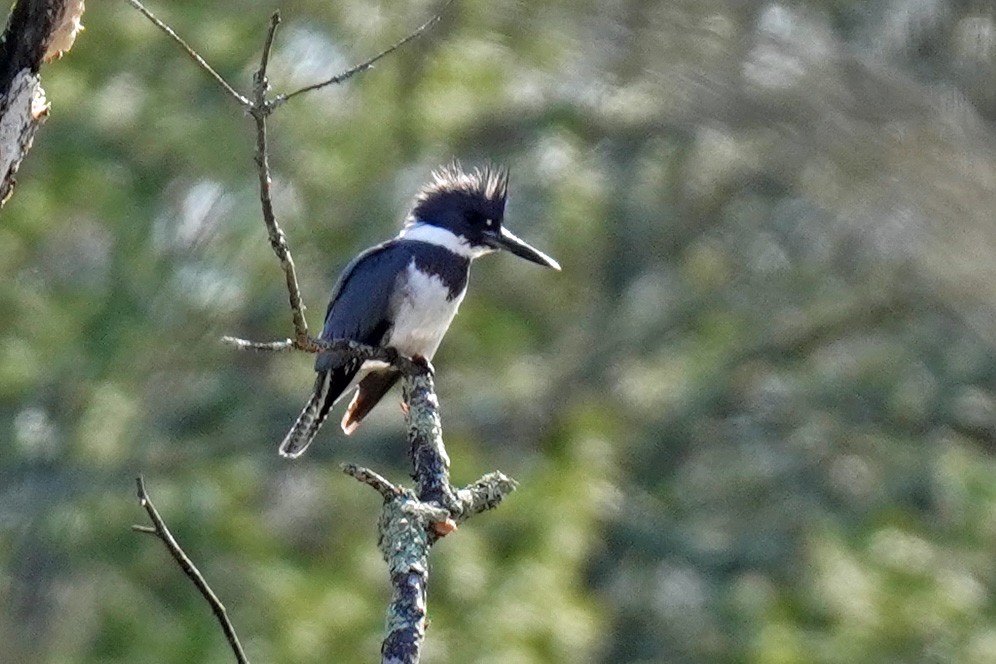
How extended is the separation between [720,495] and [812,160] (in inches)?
131

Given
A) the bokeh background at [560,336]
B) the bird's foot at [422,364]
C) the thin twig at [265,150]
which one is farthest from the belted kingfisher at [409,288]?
the bokeh background at [560,336]

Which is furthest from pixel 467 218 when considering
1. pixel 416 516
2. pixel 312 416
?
pixel 416 516

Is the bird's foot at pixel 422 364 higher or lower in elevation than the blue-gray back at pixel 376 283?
lower

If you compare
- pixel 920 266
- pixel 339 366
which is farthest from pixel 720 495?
pixel 339 366

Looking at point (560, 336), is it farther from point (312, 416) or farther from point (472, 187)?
point (312, 416)

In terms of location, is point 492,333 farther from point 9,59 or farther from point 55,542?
point 9,59

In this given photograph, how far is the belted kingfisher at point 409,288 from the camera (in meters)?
4.71

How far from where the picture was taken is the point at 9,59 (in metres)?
2.73

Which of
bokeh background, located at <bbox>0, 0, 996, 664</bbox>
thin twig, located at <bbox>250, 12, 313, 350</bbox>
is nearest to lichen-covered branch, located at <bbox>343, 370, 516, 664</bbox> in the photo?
thin twig, located at <bbox>250, 12, 313, 350</bbox>

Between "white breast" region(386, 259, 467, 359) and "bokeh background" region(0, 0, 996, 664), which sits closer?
"white breast" region(386, 259, 467, 359)

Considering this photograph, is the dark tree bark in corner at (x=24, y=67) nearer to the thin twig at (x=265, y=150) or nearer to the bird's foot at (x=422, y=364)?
the thin twig at (x=265, y=150)

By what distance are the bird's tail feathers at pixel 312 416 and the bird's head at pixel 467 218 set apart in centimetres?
54

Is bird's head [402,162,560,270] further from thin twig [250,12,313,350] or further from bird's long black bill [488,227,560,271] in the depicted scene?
thin twig [250,12,313,350]

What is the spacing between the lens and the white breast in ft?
15.5
